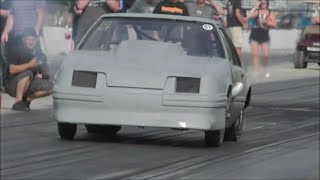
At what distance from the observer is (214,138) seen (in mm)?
7859

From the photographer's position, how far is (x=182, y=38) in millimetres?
6629

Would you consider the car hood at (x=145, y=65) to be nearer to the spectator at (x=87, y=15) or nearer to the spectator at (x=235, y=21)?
the spectator at (x=87, y=15)

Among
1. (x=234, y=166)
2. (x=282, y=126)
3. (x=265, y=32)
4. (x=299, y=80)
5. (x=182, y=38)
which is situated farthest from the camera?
(x=299, y=80)

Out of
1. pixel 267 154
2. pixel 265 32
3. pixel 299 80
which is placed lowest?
pixel 299 80

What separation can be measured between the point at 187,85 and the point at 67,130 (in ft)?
5.16

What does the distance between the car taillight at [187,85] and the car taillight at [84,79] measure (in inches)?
26.1

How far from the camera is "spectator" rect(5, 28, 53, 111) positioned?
688 cm

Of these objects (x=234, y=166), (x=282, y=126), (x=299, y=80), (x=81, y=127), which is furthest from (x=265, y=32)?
(x=234, y=166)

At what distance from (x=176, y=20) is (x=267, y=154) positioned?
196 centimetres

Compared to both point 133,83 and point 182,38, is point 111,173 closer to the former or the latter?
point 133,83

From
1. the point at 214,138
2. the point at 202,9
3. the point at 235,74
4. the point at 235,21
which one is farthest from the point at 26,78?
the point at 235,21

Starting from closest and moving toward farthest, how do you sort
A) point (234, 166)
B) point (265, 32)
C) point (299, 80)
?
point (234, 166)
point (265, 32)
point (299, 80)

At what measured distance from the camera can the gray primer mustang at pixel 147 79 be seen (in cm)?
663

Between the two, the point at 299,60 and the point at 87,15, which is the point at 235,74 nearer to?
the point at 87,15
